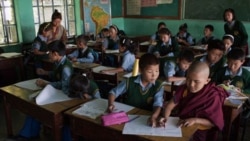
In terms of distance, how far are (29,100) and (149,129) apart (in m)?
1.12

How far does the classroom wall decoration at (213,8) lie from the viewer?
535 cm

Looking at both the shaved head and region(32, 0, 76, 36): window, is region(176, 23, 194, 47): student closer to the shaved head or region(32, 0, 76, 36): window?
region(32, 0, 76, 36): window

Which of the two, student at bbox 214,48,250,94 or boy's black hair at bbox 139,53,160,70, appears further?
student at bbox 214,48,250,94

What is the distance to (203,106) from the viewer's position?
1.57 metres

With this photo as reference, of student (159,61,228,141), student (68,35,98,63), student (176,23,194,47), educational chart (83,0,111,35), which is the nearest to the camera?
student (159,61,228,141)

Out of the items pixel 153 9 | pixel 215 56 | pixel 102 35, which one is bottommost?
pixel 215 56

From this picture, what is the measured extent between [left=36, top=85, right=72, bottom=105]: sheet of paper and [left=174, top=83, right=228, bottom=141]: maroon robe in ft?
3.14

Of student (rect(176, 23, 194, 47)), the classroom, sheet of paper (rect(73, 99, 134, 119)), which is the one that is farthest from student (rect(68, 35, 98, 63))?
student (rect(176, 23, 194, 47))

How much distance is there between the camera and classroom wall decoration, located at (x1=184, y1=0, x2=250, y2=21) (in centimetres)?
535

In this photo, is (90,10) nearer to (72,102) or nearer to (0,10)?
(0,10)

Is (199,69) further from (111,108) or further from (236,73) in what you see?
(236,73)

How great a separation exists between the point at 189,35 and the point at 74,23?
265 cm

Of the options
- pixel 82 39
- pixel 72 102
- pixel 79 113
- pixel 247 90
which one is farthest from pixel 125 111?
pixel 82 39

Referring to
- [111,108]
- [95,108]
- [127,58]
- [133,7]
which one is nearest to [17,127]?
[127,58]
